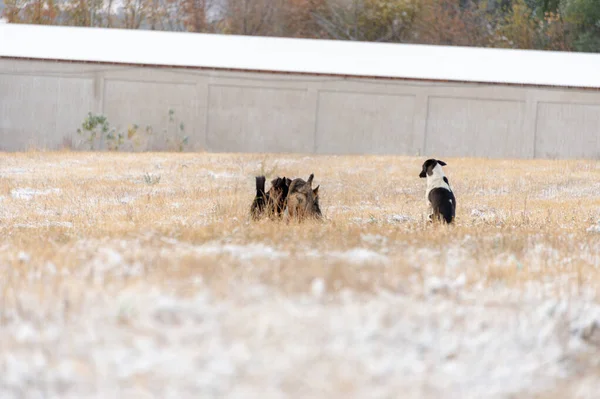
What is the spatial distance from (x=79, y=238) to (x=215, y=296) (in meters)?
3.64

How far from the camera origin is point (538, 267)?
6895 mm

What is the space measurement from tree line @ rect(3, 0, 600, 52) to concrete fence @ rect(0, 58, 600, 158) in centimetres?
2133

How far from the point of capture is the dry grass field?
427 centimetres

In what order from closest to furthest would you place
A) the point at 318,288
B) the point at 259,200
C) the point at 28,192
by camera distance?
the point at 318,288
the point at 259,200
the point at 28,192

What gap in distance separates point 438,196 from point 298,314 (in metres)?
7.18

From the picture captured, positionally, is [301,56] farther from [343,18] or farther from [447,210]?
[343,18]

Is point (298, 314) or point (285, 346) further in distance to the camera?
point (298, 314)

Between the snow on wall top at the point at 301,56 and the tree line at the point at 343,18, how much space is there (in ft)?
59.7

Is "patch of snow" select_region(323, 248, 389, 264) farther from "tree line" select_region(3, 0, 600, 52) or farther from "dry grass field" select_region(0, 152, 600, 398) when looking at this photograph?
"tree line" select_region(3, 0, 600, 52)

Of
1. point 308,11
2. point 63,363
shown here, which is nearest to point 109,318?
point 63,363

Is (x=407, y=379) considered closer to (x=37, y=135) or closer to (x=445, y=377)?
(x=445, y=377)

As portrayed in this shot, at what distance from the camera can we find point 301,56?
114 ft

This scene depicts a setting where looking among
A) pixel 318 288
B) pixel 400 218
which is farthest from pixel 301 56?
pixel 318 288

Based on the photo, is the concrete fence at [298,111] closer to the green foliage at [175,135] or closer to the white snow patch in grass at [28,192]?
the green foliage at [175,135]
